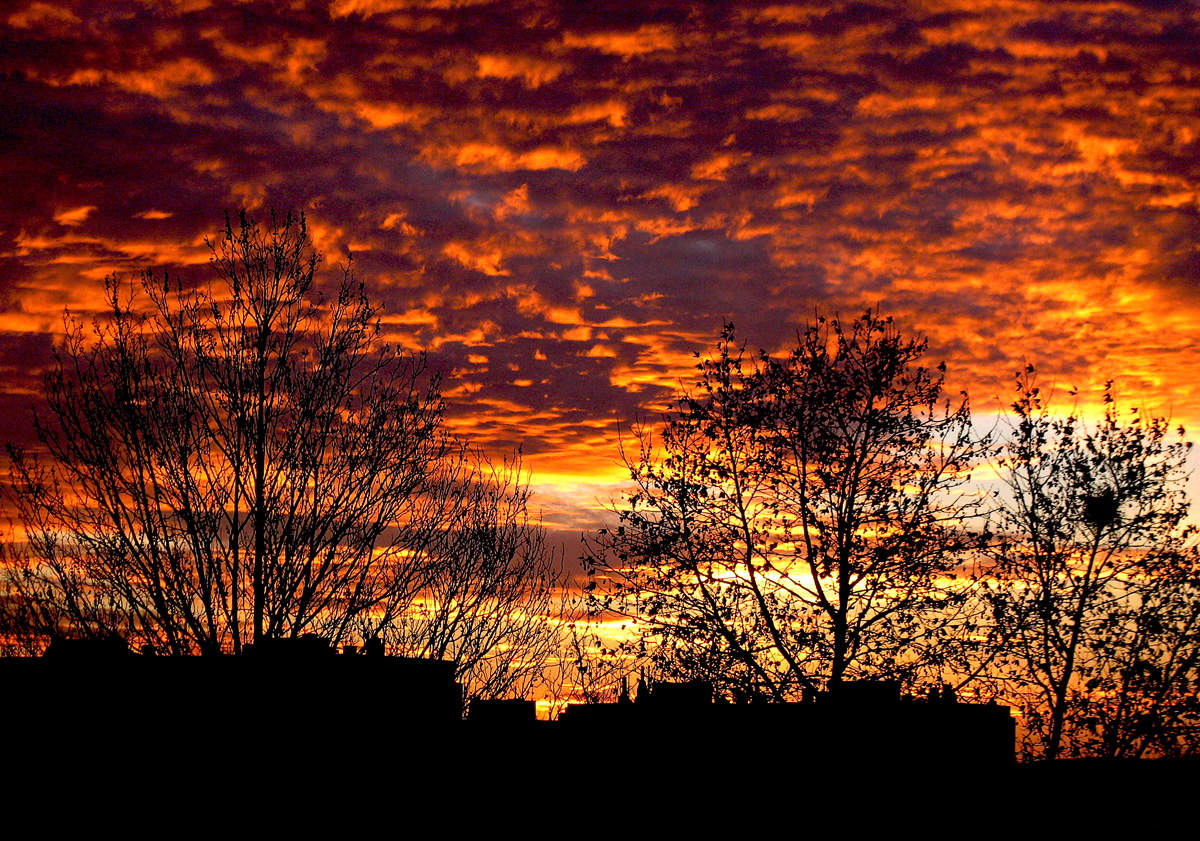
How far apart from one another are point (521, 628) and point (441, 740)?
13.1m

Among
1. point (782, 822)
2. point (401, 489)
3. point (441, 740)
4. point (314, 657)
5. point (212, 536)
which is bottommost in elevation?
point (782, 822)

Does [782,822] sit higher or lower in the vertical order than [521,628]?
lower

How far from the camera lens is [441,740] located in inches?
603

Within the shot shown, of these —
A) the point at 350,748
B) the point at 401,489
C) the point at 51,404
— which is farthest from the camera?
the point at 401,489

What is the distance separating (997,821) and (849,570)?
10.8 metres

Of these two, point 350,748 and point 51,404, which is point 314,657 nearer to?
point 350,748

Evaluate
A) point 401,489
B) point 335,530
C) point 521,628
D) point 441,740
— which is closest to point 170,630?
point 335,530

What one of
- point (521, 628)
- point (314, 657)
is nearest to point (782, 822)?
point (314, 657)

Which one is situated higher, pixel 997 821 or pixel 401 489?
pixel 401 489

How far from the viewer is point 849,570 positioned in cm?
2472

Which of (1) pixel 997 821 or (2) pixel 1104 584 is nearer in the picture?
(1) pixel 997 821

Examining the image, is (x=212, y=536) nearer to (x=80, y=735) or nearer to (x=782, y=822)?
(x=80, y=735)

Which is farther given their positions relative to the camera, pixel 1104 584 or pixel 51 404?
pixel 1104 584

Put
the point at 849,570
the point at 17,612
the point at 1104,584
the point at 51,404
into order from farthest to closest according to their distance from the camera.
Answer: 1. the point at 1104,584
2. the point at 849,570
3. the point at 17,612
4. the point at 51,404
